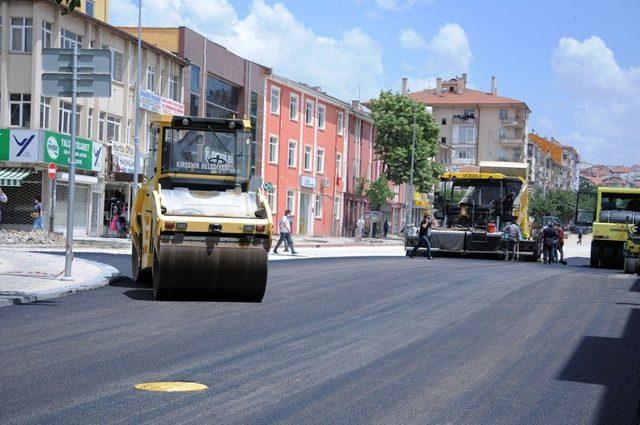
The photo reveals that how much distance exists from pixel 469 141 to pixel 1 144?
9102cm

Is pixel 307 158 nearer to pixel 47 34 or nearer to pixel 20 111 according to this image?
pixel 47 34

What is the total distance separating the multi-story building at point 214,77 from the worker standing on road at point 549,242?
16.5m

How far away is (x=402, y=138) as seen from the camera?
7456cm

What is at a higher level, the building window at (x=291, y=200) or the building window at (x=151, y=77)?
the building window at (x=151, y=77)

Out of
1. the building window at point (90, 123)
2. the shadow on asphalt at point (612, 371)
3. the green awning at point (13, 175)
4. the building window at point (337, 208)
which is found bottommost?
the shadow on asphalt at point (612, 371)

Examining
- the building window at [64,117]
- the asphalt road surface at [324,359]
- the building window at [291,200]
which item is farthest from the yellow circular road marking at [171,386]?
the building window at [291,200]

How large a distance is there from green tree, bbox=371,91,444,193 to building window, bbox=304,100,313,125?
980cm

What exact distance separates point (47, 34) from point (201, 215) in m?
27.8

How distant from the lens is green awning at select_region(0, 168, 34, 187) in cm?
3781

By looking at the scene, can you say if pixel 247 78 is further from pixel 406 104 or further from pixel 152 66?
pixel 406 104

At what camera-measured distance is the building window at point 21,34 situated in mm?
39219

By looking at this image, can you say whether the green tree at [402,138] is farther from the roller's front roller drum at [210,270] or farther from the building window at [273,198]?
the roller's front roller drum at [210,270]

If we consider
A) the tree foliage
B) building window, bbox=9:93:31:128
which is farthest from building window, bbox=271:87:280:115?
the tree foliage

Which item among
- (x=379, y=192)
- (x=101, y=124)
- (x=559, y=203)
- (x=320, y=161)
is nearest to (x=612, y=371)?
(x=101, y=124)
